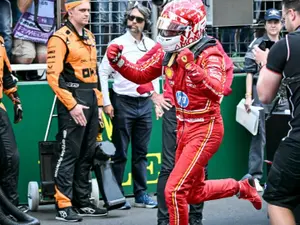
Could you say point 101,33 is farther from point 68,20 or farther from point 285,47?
point 285,47

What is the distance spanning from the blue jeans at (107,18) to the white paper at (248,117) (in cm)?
161

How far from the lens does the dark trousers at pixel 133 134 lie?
8562mm

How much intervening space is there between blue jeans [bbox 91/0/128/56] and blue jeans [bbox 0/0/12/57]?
3.45 feet

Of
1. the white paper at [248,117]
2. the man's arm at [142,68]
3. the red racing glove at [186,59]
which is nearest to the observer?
the red racing glove at [186,59]

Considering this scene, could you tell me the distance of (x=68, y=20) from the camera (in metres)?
8.06

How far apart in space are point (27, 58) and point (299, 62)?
3.99 metres

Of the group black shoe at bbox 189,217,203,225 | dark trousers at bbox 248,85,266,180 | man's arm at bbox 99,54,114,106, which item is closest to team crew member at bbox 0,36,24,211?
man's arm at bbox 99,54,114,106

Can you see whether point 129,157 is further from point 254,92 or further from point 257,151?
point 254,92

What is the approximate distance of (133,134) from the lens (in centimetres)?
870

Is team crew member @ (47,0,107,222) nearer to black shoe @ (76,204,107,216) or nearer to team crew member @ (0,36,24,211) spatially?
black shoe @ (76,204,107,216)

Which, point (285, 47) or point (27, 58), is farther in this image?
point (27, 58)

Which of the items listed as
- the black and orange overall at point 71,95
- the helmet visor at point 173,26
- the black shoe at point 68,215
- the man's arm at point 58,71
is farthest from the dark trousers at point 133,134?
the helmet visor at point 173,26

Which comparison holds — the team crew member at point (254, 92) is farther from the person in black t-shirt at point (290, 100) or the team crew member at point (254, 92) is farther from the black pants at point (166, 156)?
the person in black t-shirt at point (290, 100)

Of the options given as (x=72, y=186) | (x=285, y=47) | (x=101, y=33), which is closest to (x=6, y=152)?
(x=72, y=186)
